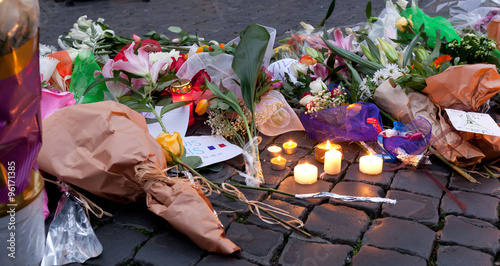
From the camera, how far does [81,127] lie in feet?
6.66

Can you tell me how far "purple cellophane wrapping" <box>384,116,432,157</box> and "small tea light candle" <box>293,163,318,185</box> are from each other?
0.46 m

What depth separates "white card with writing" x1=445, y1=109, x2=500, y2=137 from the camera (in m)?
2.34

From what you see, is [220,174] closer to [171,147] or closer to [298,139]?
[171,147]

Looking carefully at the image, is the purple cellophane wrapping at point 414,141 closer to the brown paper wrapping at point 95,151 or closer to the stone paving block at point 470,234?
the stone paving block at point 470,234

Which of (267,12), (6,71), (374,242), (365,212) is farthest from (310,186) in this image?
(267,12)

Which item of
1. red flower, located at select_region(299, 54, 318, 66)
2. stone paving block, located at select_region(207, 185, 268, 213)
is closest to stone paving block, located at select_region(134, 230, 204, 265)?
stone paving block, located at select_region(207, 185, 268, 213)

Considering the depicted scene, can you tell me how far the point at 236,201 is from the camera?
224cm

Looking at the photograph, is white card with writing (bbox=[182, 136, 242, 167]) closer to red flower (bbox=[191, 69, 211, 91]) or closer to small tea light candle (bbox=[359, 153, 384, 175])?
red flower (bbox=[191, 69, 211, 91])

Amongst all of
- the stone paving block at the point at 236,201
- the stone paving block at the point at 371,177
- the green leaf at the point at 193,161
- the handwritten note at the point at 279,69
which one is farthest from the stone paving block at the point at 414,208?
the handwritten note at the point at 279,69

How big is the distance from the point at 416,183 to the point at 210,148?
1107mm

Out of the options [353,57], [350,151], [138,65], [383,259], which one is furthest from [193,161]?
[353,57]

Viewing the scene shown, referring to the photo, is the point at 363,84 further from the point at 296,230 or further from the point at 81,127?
the point at 81,127

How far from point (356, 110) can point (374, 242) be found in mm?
893

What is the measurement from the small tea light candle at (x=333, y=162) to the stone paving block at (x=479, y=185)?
56 centimetres
